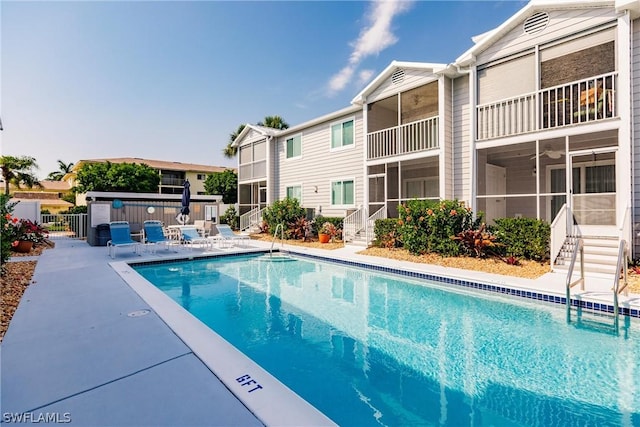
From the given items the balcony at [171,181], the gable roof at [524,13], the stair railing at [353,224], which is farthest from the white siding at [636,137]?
the balcony at [171,181]

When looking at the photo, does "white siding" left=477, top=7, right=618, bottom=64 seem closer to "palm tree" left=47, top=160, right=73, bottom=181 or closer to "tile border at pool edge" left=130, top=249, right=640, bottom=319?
"tile border at pool edge" left=130, top=249, right=640, bottom=319

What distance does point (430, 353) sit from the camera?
454cm

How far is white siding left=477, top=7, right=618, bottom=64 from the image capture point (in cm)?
859

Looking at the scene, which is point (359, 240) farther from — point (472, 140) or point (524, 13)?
point (524, 13)

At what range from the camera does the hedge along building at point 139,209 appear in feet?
46.5

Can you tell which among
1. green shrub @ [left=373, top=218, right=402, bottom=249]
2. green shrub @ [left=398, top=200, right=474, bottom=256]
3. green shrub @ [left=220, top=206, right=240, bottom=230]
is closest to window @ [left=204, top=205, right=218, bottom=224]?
green shrub @ [left=220, top=206, right=240, bottom=230]

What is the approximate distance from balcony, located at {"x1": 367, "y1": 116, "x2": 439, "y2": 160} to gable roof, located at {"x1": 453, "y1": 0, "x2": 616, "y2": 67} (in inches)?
86.1

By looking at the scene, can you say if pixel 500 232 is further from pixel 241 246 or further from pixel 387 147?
pixel 241 246

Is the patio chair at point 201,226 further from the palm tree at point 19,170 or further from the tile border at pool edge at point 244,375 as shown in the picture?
the palm tree at point 19,170

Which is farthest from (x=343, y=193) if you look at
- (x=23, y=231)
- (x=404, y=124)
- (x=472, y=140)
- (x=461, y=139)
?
(x=23, y=231)

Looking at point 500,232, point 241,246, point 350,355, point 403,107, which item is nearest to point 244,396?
point 350,355

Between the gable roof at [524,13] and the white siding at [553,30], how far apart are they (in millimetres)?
126

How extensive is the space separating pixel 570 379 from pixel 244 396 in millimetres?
3851

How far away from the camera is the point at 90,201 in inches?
569
